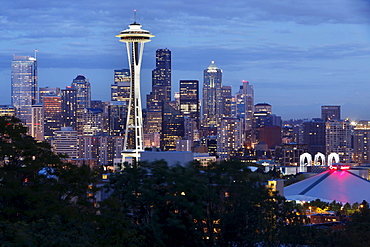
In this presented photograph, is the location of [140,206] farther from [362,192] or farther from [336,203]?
[362,192]

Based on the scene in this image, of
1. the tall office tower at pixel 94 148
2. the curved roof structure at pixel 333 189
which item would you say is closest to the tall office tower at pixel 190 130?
the tall office tower at pixel 94 148

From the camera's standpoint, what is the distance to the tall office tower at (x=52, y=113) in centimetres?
17750

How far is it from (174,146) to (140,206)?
446 feet

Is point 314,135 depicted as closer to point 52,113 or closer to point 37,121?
point 52,113

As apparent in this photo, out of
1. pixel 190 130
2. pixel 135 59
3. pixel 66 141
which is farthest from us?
pixel 190 130

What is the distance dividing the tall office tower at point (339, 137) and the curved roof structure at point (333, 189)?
9266 centimetres

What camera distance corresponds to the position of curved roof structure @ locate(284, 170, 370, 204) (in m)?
66.2

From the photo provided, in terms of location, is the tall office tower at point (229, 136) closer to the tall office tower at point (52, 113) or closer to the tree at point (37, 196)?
the tall office tower at point (52, 113)

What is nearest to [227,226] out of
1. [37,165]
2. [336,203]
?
[37,165]

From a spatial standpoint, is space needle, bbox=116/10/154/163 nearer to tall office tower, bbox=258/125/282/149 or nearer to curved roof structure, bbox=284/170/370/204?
curved roof structure, bbox=284/170/370/204

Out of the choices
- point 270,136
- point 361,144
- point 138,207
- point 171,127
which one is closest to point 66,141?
point 171,127

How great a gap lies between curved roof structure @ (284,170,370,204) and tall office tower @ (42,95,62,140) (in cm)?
11211

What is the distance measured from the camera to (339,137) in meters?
170

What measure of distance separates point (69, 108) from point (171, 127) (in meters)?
29.1
